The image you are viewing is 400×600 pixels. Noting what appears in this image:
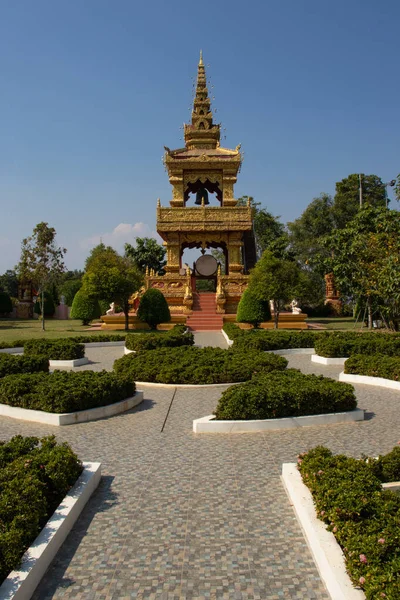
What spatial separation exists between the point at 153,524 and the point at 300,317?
28252mm

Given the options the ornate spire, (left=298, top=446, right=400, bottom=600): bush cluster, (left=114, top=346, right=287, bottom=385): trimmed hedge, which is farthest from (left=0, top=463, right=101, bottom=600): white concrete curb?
the ornate spire

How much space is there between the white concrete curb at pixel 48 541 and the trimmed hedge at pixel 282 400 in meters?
3.04

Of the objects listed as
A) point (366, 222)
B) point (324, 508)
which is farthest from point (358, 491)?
point (366, 222)

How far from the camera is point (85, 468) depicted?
20.9ft

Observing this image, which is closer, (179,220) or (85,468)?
(85,468)

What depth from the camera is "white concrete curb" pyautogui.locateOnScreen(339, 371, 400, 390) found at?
1233 centimetres

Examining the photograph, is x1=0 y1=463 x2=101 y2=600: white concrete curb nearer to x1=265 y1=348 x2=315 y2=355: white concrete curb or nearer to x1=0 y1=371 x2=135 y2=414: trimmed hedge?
x1=0 y1=371 x2=135 y2=414: trimmed hedge

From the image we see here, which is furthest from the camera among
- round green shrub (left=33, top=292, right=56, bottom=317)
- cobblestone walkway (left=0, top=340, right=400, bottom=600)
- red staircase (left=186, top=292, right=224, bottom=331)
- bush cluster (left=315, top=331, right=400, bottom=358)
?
round green shrub (left=33, top=292, right=56, bottom=317)

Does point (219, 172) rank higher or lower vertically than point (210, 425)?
higher

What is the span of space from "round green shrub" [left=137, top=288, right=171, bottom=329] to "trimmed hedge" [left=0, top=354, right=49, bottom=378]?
16805 mm

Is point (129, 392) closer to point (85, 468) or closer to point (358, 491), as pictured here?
point (85, 468)

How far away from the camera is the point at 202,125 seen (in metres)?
44.0

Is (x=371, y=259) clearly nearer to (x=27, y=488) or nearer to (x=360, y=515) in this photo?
(x=360, y=515)

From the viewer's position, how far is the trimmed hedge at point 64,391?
9.49 m
